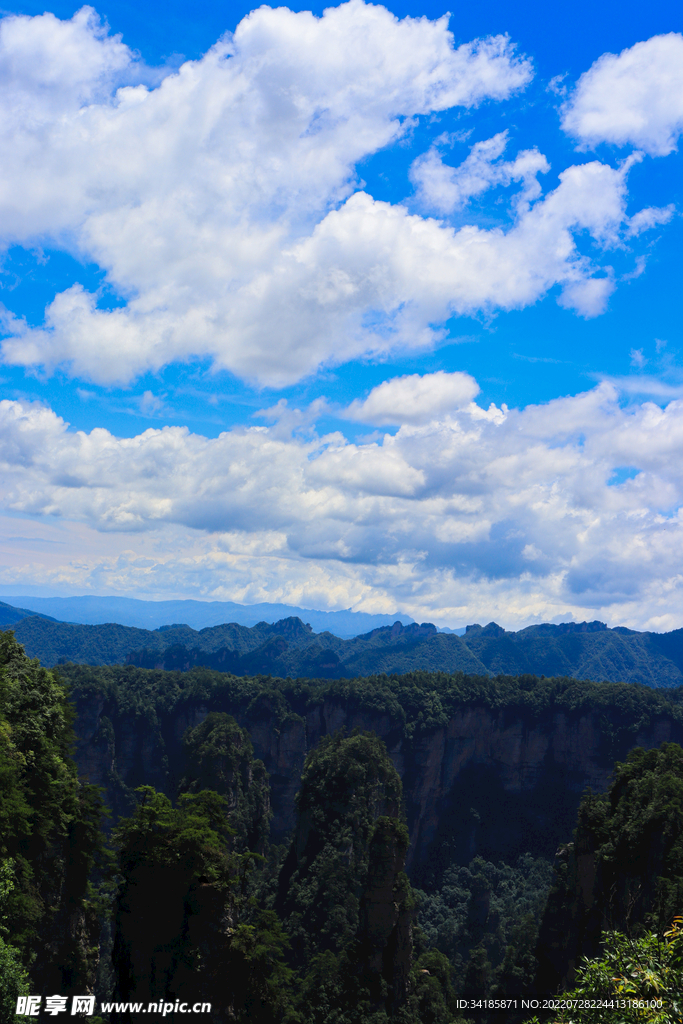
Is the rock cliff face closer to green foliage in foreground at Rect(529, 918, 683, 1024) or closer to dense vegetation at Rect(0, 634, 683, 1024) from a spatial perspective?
dense vegetation at Rect(0, 634, 683, 1024)

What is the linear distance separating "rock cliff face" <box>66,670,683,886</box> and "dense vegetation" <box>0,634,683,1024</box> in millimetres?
9731

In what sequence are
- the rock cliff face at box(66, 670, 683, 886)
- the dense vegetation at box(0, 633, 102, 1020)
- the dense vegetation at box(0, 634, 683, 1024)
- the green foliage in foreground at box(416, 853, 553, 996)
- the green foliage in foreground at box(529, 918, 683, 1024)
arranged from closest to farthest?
the green foliage in foreground at box(529, 918, 683, 1024)
the dense vegetation at box(0, 633, 102, 1020)
the dense vegetation at box(0, 634, 683, 1024)
the green foliage in foreground at box(416, 853, 553, 996)
the rock cliff face at box(66, 670, 683, 886)

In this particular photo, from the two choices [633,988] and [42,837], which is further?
[42,837]

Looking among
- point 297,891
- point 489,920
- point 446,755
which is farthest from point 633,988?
point 446,755

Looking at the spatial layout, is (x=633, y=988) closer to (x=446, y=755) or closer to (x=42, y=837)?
(x=42, y=837)

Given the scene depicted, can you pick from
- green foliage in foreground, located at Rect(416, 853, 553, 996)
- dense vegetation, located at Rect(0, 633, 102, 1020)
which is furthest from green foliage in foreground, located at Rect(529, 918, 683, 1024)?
green foliage in foreground, located at Rect(416, 853, 553, 996)

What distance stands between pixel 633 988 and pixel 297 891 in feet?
211

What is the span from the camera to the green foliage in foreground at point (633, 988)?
1770 cm

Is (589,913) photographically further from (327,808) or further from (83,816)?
(83,816)

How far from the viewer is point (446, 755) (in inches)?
6078

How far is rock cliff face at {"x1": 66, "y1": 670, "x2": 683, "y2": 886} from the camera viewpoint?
14288 cm

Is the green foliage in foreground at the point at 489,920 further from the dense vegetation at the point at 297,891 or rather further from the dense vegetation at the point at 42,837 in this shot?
the dense vegetation at the point at 42,837

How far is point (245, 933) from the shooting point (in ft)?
128

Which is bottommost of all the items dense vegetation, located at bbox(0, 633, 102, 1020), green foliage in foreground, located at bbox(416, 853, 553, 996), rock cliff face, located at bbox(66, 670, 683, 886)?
green foliage in foreground, located at bbox(416, 853, 553, 996)
